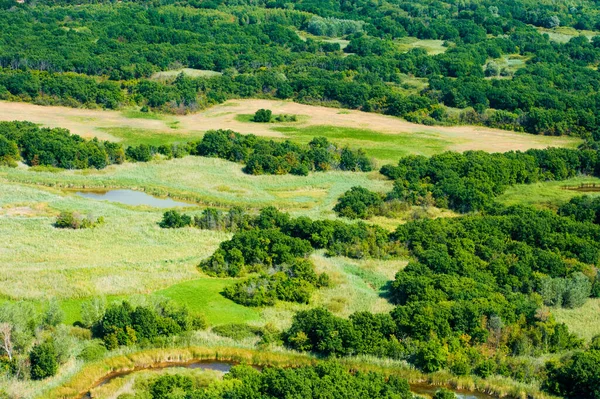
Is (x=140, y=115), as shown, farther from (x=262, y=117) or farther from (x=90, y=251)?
(x=90, y=251)

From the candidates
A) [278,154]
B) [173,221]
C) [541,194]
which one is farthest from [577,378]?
[278,154]

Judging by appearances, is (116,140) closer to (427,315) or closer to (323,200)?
(323,200)

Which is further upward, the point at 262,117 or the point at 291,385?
the point at 262,117

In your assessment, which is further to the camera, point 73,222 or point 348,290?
point 73,222

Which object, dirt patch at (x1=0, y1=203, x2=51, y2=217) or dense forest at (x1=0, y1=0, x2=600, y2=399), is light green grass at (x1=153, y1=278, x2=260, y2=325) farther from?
dirt patch at (x1=0, y1=203, x2=51, y2=217)

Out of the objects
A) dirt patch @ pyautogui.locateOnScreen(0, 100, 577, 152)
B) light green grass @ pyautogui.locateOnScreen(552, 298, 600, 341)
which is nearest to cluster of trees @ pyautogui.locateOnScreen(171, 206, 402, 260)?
light green grass @ pyautogui.locateOnScreen(552, 298, 600, 341)

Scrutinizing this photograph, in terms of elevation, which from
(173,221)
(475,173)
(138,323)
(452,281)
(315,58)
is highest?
(315,58)

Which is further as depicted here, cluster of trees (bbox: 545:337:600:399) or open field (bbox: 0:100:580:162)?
open field (bbox: 0:100:580:162)
